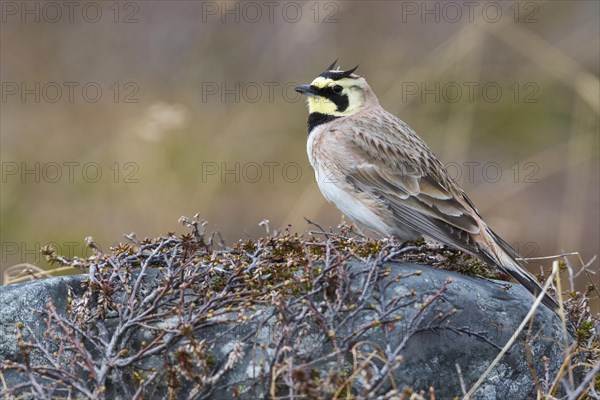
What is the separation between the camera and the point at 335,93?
25.0ft

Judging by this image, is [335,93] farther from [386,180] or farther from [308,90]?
[386,180]

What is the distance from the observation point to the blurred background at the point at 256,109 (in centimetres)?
1160

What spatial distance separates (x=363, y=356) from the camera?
473 centimetres

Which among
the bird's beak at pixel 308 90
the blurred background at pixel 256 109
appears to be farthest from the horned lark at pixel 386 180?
the blurred background at pixel 256 109

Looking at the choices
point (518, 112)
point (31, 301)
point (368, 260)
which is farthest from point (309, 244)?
point (518, 112)

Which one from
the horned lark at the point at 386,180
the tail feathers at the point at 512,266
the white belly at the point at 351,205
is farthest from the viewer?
the white belly at the point at 351,205

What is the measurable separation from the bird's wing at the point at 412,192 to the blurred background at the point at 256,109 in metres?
3.69

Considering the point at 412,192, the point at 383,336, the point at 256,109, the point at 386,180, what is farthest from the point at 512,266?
the point at 256,109

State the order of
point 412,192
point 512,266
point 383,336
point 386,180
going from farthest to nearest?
1. point 386,180
2. point 412,192
3. point 512,266
4. point 383,336

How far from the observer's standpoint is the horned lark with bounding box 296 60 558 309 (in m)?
6.32

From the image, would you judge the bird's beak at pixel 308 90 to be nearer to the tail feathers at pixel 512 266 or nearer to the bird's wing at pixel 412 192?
the bird's wing at pixel 412 192

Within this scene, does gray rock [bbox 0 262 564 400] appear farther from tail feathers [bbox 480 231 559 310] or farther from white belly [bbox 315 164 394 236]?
white belly [bbox 315 164 394 236]

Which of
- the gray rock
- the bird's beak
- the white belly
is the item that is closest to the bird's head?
the bird's beak

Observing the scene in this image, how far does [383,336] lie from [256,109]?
29.4 ft
